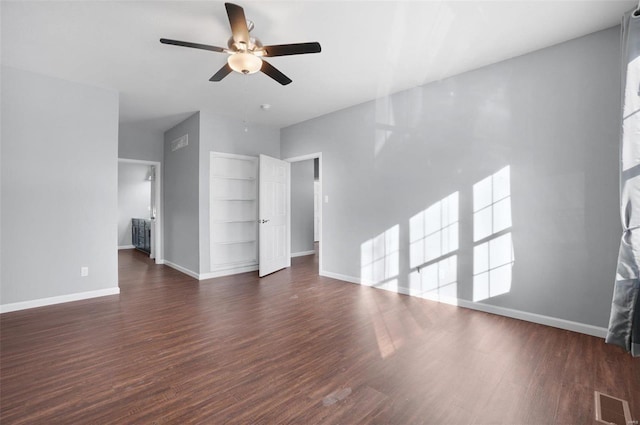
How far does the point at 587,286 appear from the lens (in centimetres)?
280

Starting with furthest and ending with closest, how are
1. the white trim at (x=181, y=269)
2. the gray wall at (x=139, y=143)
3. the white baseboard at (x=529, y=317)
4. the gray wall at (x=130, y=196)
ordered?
the gray wall at (x=130, y=196) → the gray wall at (x=139, y=143) → the white trim at (x=181, y=269) → the white baseboard at (x=529, y=317)

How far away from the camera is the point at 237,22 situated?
2184 millimetres

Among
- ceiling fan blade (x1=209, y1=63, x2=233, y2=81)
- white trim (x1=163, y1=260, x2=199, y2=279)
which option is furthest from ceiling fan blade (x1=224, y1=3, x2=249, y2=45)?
white trim (x1=163, y1=260, x2=199, y2=279)

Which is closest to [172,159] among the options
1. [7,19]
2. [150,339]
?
[7,19]

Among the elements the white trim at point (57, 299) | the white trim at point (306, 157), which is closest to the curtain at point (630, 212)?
the white trim at point (306, 157)

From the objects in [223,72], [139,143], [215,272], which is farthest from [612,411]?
[139,143]

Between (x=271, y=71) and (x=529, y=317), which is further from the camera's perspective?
(x=529, y=317)

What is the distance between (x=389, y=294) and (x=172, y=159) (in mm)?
5032

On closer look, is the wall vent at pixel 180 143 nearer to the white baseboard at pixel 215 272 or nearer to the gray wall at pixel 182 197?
the gray wall at pixel 182 197

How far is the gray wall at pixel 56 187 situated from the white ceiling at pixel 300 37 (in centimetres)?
32

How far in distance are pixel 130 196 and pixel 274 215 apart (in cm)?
603

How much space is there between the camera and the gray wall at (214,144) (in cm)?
505

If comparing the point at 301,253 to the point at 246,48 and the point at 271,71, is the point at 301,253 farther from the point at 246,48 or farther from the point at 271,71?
the point at 246,48

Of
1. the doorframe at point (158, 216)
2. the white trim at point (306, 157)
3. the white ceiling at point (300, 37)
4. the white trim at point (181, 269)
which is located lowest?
the white trim at point (181, 269)
